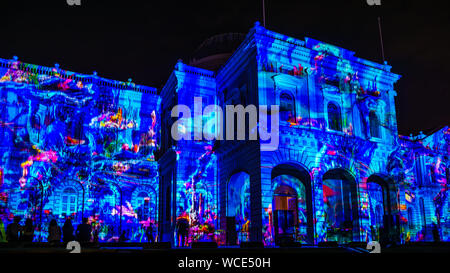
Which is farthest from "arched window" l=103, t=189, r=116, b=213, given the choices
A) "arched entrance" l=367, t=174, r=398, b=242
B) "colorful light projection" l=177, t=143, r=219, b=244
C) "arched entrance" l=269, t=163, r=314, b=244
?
"arched entrance" l=367, t=174, r=398, b=242

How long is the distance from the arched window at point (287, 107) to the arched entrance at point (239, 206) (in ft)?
14.1

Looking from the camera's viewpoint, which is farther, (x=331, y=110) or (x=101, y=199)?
(x=101, y=199)

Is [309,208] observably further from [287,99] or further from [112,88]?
[112,88]

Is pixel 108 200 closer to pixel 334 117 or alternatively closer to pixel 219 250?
pixel 334 117

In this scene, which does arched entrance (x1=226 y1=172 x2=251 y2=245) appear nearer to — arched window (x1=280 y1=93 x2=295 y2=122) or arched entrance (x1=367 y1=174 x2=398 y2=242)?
arched window (x1=280 y1=93 x2=295 y2=122)

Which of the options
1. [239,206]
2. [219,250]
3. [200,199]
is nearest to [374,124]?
[239,206]

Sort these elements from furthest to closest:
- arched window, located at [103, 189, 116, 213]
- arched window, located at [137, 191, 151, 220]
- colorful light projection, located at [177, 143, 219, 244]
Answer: arched window, located at [137, 191, 151, 220] < arched window, located at [103, 189, 116, 213] < colorful light projection, located at [177, 143, 219, 244]

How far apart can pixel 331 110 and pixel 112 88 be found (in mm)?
15014

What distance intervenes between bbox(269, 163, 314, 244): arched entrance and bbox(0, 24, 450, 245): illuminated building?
64mm

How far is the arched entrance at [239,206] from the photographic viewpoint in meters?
22.4

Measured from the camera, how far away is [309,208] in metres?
21.1

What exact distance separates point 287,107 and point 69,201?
14944mm

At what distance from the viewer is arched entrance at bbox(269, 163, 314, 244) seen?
21141 mm
